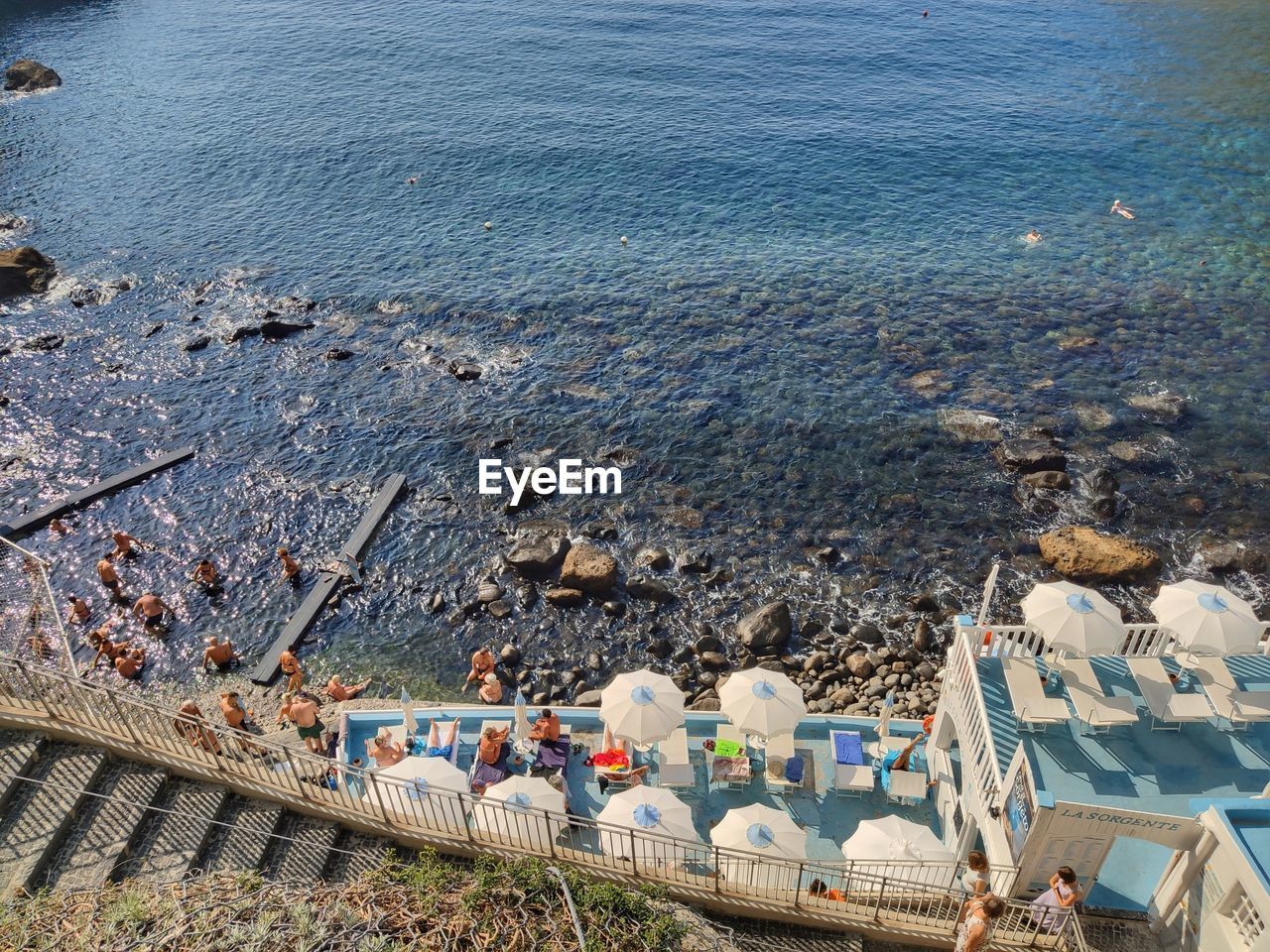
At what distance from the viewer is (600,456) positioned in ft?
106

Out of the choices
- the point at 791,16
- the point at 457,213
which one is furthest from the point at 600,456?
the point at 791,16

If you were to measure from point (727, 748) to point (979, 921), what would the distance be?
757 cm

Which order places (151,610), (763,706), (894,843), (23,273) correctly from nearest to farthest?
(894,843) < (763,706) < (151,610) < (23,273)

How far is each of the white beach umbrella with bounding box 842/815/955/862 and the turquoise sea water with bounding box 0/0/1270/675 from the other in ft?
32.7

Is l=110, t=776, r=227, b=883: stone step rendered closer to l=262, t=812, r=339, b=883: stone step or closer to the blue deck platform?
l=262, t=812, r=339, b=883: stone step

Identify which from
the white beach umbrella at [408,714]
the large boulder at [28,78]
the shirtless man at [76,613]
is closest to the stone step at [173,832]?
the white beach umbrella at [408,714]

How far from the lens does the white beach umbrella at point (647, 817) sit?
1608cm

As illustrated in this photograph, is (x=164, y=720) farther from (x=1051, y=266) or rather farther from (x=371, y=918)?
(x=1051, y=266)

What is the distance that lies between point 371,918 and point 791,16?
291ft

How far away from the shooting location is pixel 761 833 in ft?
52.6

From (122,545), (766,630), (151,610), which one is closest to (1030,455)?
(766,630)

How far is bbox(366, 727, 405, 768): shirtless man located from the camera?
18734 millimetres

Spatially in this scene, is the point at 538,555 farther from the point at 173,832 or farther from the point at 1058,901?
the point at 1058,901

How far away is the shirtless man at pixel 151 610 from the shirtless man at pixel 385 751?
34.6 ft
